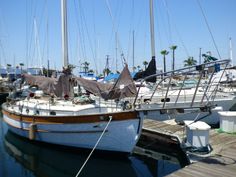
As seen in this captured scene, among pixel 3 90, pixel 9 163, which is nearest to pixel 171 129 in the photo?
pixel 9 163

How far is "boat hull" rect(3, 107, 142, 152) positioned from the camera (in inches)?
372

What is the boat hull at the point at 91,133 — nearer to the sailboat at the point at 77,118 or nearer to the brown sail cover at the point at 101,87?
the sailboat at the point at 77,118

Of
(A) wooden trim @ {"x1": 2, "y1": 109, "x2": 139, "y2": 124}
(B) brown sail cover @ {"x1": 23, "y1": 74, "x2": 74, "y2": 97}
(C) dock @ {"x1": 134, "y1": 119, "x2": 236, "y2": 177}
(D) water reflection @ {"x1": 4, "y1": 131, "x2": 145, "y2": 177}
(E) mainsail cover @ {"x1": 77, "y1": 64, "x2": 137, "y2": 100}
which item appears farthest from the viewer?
(B) brown sail cover @ {"x1": 23, "y1": 74, "x2": 74, "y2": 97}

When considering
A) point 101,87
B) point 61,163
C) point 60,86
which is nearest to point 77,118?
point 101,87

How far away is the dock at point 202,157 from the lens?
23.5 ft

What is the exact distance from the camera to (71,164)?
32.1 feet

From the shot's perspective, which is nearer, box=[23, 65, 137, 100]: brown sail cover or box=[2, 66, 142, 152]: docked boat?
box=[2, 66, 142, 152]: docked boat

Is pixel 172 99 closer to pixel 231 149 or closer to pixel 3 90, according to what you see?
pixel 231 149

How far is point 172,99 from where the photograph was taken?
47.2 feet

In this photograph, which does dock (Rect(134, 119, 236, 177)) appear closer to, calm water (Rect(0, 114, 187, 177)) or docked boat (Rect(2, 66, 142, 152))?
calm water (Rect(0, 114, 187, 177))

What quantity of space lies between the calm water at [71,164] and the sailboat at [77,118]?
42 cm

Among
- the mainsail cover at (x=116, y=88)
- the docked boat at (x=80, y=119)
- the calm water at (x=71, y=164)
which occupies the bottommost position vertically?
the calm water at (x=71, y=164)

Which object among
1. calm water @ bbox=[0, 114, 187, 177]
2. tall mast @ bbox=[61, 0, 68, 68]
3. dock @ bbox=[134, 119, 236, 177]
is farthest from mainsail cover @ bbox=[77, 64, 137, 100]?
dock @ bbox=[134, 119, 236, 177]

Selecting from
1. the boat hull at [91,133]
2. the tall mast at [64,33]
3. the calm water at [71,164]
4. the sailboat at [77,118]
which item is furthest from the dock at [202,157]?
the tall mast at [64,33]
